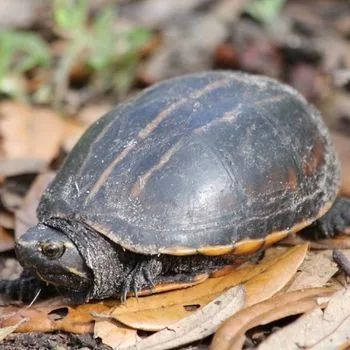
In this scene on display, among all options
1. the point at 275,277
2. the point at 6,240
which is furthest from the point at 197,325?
the point at 6,240

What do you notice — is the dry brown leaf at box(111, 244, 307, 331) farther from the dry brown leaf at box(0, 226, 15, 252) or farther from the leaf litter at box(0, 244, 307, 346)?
the dry brown leaf at box(0, 226, 15, 252)

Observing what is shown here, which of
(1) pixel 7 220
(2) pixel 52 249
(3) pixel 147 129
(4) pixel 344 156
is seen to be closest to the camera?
(2) pixel 52 249

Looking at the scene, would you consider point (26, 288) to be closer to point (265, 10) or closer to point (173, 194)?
point (173, 194)

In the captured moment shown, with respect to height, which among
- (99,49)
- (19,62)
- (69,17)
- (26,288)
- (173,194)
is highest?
(69,17)

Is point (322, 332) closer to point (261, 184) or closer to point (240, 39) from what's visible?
point (261, 184)

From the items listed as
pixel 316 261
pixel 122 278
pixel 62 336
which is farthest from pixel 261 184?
pixel 62 336

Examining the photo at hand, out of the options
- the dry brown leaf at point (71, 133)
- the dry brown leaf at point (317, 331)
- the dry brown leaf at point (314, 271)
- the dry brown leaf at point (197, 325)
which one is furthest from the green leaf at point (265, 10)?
the dry brown leaf at point (317, 331)

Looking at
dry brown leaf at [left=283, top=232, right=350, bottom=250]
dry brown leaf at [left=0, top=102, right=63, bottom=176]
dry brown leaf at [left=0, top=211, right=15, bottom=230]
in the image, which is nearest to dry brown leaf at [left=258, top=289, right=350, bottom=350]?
dry brown leaf at [left=283, top=232, right=350, bottom=250]

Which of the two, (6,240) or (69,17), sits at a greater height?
(69,17)
